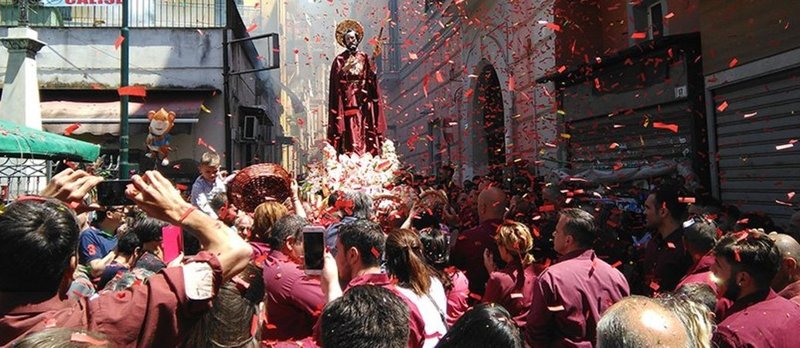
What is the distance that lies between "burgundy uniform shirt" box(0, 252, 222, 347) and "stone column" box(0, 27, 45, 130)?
10.4 meters

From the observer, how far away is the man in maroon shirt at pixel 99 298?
2.07 metres

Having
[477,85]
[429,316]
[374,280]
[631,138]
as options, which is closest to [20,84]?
[374,280]

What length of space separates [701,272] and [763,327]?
1236mm

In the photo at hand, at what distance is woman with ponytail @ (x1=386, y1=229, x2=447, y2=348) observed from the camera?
10.7 ft

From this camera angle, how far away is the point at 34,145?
26.1ft

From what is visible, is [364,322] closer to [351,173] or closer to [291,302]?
[291,302]

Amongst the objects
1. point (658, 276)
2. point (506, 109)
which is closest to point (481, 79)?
point (506, 109)

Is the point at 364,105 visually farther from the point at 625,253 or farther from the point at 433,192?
the point at 625,253

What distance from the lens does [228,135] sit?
15391 millimetres

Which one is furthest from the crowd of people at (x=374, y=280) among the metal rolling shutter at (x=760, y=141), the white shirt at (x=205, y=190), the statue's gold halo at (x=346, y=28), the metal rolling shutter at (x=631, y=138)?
the statue's gold halo at (x=346, y=28)

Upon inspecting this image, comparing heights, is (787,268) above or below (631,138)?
below

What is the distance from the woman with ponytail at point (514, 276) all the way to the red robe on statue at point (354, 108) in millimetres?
5300

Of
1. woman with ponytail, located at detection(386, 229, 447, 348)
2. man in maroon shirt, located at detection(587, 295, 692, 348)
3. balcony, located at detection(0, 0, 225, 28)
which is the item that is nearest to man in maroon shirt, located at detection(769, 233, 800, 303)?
man in maroon shirt, located at detection(587, 295, 692, 348)

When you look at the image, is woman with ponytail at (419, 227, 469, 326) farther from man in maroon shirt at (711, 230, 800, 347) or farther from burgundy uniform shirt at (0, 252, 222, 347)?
burgundy uniform shirt at (0, 252, 222, 347)
